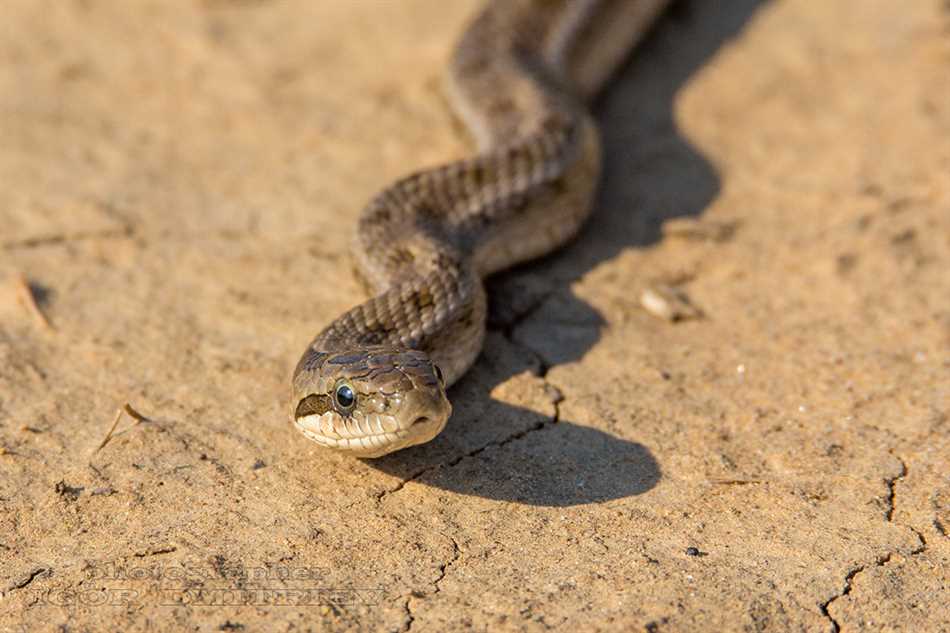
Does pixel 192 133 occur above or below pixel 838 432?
below

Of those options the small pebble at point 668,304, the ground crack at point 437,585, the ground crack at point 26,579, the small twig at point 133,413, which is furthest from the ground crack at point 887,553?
the small twig at point 133,413

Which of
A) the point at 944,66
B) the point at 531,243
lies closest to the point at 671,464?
the point at 531,243

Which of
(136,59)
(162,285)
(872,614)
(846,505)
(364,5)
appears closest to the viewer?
(872,614)

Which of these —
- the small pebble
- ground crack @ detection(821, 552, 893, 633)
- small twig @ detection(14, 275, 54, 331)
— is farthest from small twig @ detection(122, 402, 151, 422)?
ground crack @ detection(821, 552, 893, 633)

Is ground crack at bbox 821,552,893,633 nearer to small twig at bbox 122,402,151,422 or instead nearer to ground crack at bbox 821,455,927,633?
ground crack at bbox 821,455,927,633

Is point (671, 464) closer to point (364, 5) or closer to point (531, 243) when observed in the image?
point (531, 243)

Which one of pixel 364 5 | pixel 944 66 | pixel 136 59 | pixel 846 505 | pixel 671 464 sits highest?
pixel 944 66

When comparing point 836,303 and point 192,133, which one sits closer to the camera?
point 836,303

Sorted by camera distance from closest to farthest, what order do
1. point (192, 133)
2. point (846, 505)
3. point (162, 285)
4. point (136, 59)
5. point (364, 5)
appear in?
point (846, 505) < point (162, 285) < point (192, 133) < point (136, 59) < point (364, 5)
